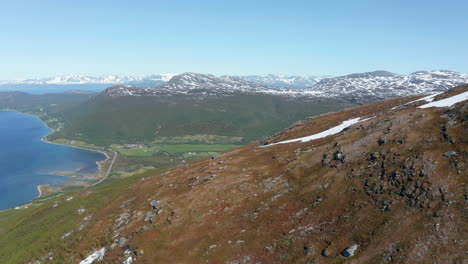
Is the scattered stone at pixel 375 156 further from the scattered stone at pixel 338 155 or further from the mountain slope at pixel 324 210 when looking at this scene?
the scattered stone at pixel 338 155

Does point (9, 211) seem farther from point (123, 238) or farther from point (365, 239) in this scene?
point (365, 239)

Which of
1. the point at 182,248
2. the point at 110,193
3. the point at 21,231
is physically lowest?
the point at 21,231

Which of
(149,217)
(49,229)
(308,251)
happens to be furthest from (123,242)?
(49,229)

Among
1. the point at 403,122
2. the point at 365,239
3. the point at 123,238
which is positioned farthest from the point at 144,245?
the point at 403,122

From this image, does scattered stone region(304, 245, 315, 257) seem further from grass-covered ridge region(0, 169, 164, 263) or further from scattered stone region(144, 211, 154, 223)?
grass-covered ridge region(0, 169, 164, 263)

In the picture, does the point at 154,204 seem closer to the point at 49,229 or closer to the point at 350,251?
the point at 350,251
